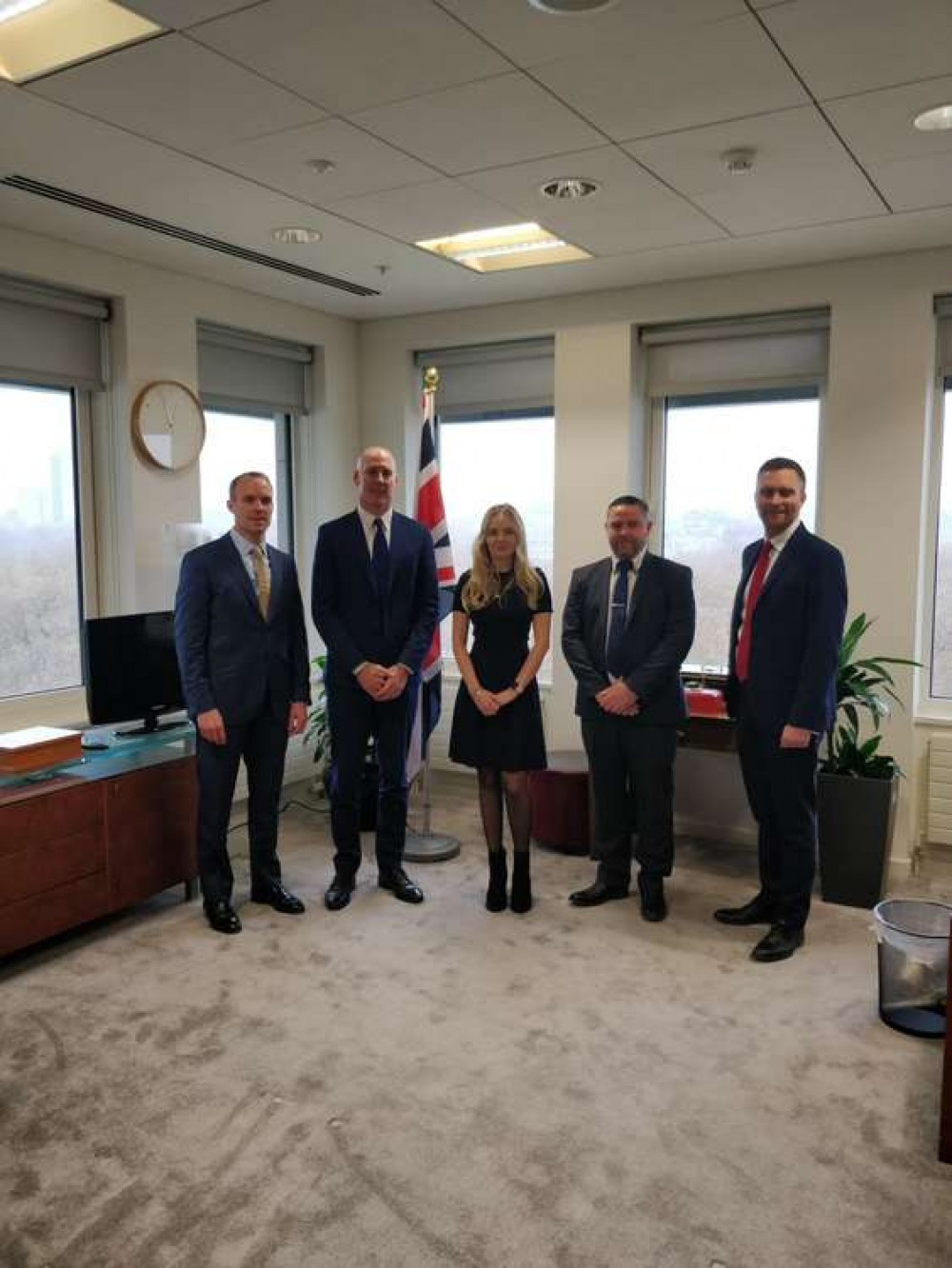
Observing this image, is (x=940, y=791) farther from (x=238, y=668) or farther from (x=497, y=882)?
(x=238, y=668)

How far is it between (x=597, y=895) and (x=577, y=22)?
2.78m

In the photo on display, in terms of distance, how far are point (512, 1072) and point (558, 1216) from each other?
0.55 m

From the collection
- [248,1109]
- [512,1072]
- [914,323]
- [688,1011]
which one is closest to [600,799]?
[688,1011]

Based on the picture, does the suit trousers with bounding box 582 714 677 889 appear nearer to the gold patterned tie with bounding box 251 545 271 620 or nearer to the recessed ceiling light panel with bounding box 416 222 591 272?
the gold patterned tie with bounding box 251 545 271 620

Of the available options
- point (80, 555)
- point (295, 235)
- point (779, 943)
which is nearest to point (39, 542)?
point (80, 555)

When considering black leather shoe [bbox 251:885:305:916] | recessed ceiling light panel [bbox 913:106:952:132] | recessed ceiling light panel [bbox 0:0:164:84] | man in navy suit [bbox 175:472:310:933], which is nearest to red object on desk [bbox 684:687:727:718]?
man in navy suit [bbox 175:472:310:933]

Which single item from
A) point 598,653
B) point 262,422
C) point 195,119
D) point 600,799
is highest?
point 195,119

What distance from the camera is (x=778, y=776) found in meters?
3.29

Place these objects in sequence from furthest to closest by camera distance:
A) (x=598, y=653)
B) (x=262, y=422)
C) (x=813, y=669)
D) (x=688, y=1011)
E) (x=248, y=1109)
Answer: (x=262, y=422)
(x=598, y=653)
(x=813, y=669)
(x=688, y=1011)
(x=248, y=1109)

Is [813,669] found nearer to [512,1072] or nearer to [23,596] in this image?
[512,1072]

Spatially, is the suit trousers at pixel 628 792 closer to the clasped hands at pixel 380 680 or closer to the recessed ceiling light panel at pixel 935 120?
the clasped hands at pixel 380 680

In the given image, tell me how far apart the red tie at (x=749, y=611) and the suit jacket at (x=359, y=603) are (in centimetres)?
112

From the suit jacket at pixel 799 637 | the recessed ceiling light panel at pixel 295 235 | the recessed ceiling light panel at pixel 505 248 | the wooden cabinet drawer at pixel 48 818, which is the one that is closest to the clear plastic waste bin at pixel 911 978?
the suit jacket at pixel 799 637

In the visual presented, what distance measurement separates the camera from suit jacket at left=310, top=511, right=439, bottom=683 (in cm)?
364
